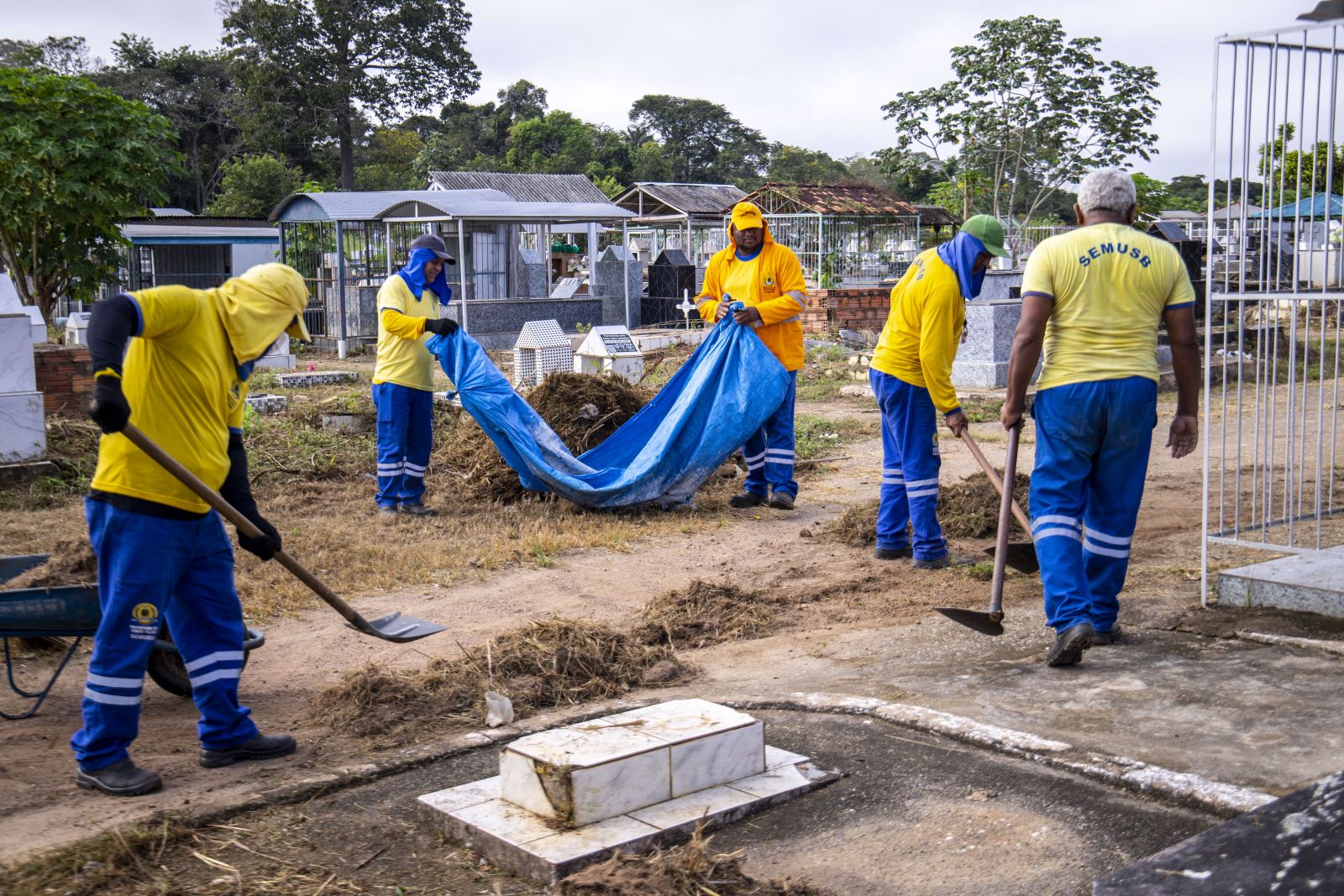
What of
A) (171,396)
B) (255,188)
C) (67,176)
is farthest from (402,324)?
(255,188)

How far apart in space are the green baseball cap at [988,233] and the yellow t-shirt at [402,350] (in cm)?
383

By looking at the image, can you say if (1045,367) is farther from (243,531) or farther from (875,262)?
(875,262)

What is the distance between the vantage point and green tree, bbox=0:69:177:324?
589 inches

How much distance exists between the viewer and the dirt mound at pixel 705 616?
576cm

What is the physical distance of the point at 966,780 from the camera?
3787 millimetres

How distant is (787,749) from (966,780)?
0.63 meters

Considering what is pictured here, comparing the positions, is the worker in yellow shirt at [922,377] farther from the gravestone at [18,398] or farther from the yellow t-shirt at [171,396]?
the gravestone at [18,398]

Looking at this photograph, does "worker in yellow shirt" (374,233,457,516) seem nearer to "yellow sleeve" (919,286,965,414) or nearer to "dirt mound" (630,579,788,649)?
"dirt mound" (630,579,788,649)

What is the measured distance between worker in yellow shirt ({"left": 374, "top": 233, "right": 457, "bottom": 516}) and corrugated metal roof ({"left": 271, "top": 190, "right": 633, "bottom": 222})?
1259 centimetres

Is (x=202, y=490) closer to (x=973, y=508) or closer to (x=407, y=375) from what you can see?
(x=407, y=375)

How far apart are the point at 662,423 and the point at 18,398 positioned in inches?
194

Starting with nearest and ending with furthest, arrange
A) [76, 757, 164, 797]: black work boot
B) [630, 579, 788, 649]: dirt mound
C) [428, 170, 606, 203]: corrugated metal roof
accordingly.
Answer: [76, 757, 164, 797]: black work boot < [630, 579, 788, 649]: dirt mound < [428, 170, 606, 203]: corrugated metal roof

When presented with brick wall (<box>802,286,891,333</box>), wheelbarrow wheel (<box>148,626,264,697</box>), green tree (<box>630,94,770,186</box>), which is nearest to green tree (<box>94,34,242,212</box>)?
green tree (<box>630,94,770,186</box>)

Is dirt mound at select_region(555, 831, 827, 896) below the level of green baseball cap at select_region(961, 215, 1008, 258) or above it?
below
